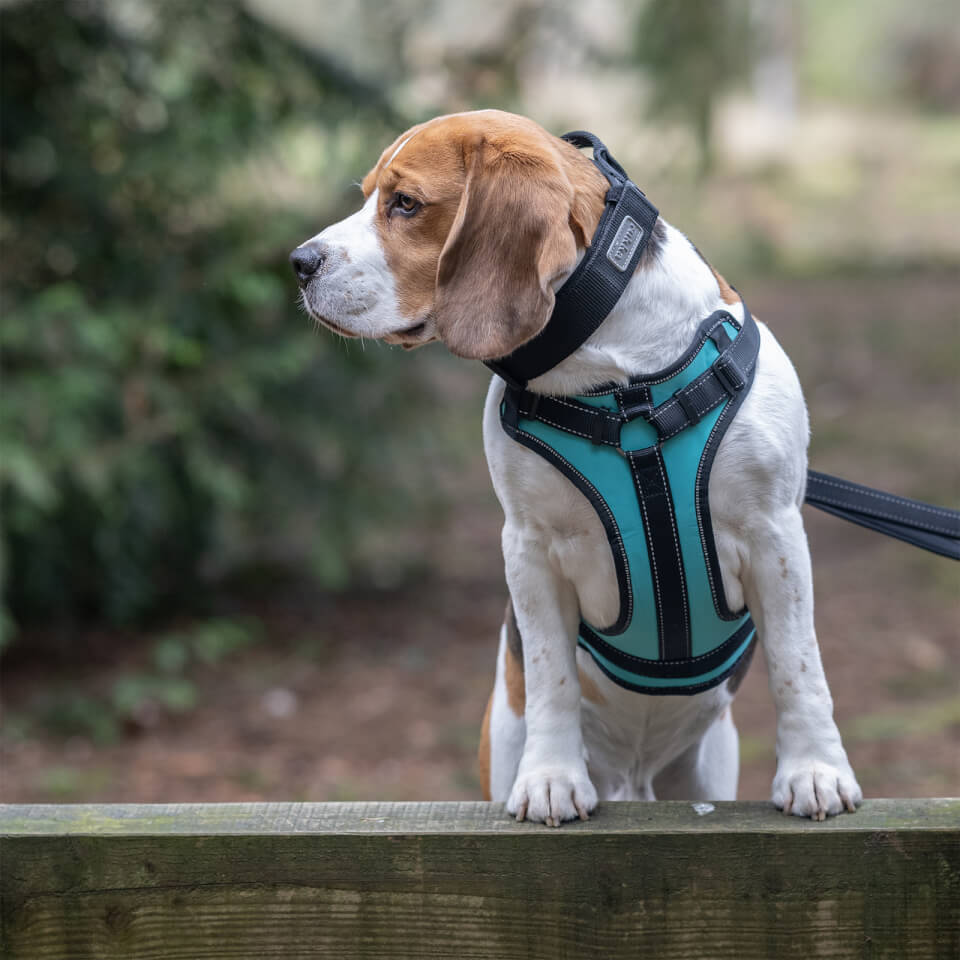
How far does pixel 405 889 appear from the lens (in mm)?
1666

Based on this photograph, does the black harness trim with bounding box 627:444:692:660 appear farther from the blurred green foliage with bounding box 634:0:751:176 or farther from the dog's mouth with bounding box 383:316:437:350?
the blurred green foliage with bounding box 634:0:751:176

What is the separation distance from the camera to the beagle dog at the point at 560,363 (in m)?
1.83

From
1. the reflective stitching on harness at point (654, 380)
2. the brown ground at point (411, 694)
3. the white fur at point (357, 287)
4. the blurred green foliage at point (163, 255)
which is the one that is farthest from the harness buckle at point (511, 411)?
the blurred green foliage at point (163, 255)

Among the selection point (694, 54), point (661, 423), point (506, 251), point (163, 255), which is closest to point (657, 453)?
point (661, 423)

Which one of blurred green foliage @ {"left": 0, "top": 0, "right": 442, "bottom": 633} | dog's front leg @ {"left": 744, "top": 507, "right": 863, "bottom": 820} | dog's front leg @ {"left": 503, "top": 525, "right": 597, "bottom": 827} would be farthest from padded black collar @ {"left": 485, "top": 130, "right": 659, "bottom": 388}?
blurred green foliage @ {"left": 0, "top": 0, "right": 442, "bottom": 633}

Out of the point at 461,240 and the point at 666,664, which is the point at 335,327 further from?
the point at 666,664

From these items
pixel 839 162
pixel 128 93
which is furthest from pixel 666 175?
pixel 839 162

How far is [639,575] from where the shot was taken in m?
1.94

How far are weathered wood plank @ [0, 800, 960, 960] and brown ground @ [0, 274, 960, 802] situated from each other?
3.00m

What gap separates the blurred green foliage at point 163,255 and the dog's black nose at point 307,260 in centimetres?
328

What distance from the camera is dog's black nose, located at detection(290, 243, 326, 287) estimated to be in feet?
6.63

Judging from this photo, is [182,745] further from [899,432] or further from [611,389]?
[899,432]

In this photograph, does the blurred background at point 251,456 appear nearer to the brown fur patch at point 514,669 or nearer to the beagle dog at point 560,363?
the brown fur patch at point 514,669

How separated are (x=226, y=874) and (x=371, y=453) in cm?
469
